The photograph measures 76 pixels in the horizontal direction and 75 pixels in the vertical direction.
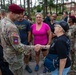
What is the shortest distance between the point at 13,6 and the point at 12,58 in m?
0.85

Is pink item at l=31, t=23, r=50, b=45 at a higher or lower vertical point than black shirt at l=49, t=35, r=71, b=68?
lower

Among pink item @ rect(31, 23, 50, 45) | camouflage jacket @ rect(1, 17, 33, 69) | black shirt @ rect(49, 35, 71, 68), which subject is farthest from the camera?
pink item @ rect(31, 23, 50, 45)

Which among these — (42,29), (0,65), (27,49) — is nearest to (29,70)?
(42,29)

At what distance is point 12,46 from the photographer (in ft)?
12.5

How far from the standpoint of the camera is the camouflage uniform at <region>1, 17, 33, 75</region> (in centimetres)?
367

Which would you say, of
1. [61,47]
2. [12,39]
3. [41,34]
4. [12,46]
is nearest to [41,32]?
[41,34]

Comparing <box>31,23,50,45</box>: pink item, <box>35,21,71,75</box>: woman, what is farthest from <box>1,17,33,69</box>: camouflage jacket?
<box>31,23,50,45</box>: pink item

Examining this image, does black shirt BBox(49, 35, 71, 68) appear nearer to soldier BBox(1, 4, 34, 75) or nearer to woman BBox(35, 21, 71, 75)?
woman BBox(35, 21, 71, 75)

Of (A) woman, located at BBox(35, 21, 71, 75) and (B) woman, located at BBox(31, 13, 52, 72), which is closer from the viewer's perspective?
(A) woman, located at BBox(35, 21, 71, 75)

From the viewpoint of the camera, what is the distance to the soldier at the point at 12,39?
144 inches

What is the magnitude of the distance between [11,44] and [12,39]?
12 centimetres

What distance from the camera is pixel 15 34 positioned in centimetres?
367

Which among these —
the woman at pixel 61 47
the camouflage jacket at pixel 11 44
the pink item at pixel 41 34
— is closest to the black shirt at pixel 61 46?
the woman at pixel 61 47

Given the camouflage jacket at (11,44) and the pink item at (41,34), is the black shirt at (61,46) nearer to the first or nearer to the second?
the camouflage jacket at (11,44)
